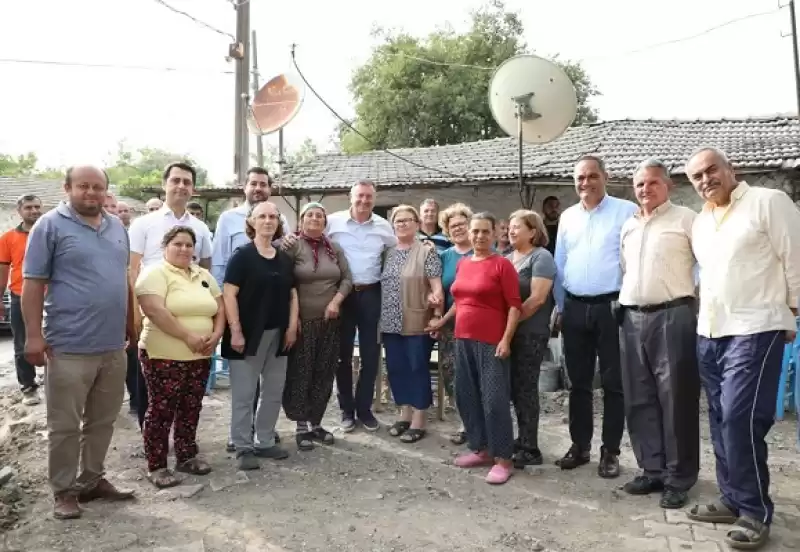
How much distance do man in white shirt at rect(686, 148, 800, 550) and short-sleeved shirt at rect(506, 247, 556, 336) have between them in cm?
104

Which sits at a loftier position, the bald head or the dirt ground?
the bald head

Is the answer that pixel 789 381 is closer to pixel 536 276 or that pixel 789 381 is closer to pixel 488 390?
pixel 536 276

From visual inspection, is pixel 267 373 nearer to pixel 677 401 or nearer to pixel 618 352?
pixel 618 352

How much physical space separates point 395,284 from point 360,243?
45 cm

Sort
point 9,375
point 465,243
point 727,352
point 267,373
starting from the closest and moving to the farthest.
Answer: point 727,352
point 267,373
point 465,243
point 9,375

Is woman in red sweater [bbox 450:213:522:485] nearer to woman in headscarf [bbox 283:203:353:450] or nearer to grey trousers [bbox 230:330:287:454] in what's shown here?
woman in headscarf [bbox 283:203:353:450]

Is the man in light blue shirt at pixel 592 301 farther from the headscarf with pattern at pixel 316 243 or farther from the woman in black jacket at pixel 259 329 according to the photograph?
the woman in black jacket at pixel 259 329

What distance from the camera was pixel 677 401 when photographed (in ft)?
11.2

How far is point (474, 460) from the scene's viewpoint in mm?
4109

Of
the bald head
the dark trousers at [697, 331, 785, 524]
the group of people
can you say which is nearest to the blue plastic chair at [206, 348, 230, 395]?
the group of people

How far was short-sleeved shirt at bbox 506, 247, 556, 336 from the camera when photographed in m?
3.96

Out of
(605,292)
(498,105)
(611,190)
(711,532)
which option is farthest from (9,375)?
(611,190)

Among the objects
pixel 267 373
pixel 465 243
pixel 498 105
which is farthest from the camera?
pixel 498 105

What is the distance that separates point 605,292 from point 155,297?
2.73 meters
